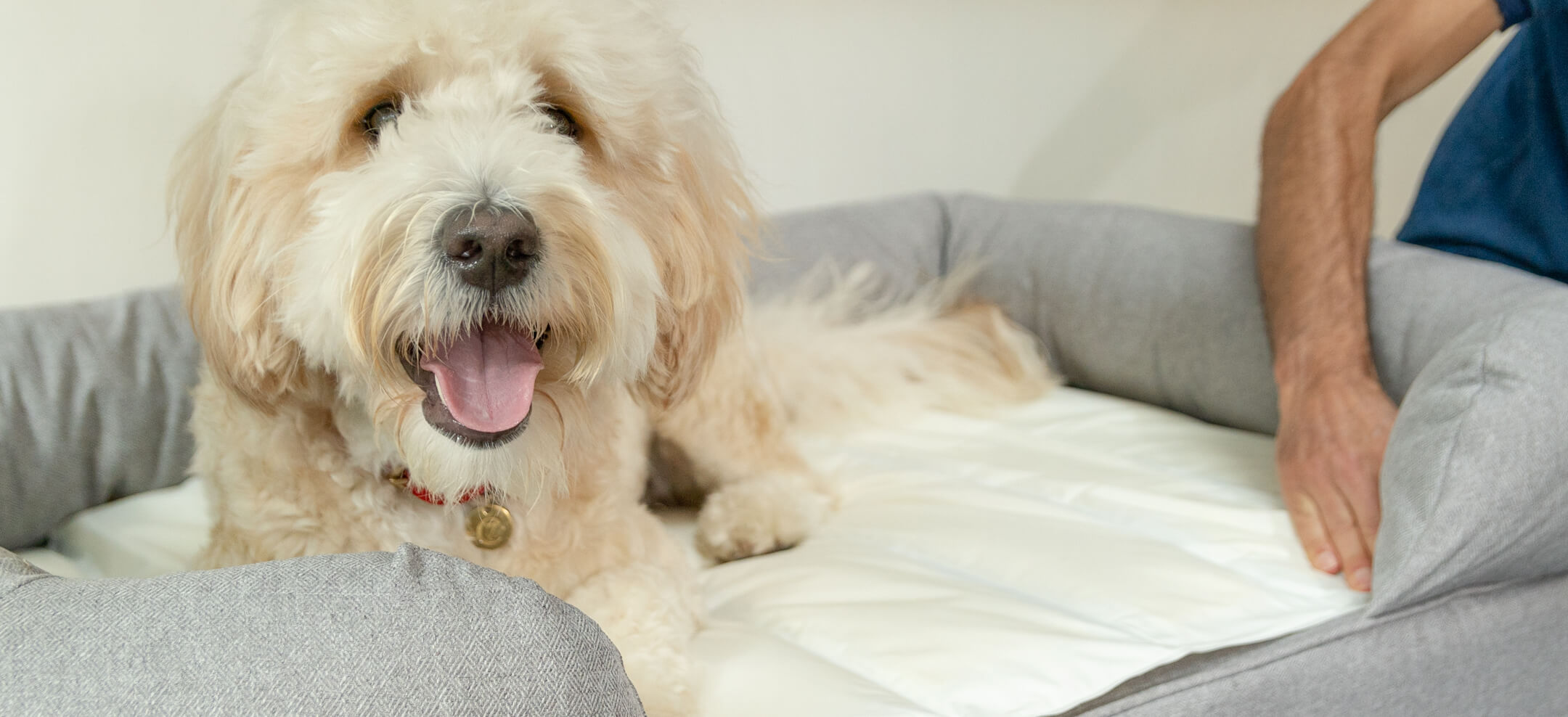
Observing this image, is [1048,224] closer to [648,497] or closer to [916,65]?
[916,65]

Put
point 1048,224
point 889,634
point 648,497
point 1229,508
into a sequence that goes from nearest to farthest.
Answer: point 889,634 < point 1229,508 < point 648,497 < point 1048,224

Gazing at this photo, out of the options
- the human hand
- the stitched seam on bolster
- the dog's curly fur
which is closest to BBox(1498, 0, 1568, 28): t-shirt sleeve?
the stitched seam on bolster

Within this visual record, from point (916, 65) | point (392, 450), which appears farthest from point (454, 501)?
point (916, 65)

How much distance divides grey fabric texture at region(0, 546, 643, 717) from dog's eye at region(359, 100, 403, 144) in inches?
18.9

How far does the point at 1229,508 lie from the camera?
1613 mm

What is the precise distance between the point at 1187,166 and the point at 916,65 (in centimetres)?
119

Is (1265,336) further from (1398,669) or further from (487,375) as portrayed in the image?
(487,375)

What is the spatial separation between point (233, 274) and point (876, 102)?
7.17 feet

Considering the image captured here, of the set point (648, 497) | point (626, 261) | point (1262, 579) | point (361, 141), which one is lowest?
point (648, 497)

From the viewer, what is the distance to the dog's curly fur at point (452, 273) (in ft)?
3.30

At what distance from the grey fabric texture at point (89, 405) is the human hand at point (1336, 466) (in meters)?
1.79

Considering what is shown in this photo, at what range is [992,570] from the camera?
1476mm

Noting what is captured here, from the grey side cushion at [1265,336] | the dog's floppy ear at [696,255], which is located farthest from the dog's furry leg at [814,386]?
the dog's floppy ear at [696,255]

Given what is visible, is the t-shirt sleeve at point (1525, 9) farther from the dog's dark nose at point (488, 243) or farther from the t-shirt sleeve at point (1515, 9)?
the dog's dark nose at point (488, 243)
